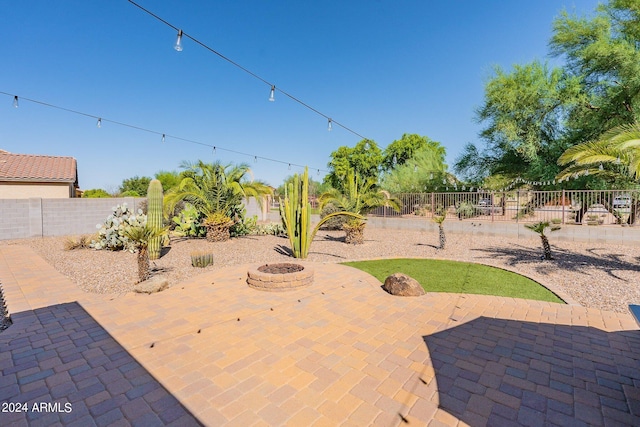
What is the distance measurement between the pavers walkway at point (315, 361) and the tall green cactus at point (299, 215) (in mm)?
3303

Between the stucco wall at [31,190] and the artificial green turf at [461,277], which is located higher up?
the stucco wall at [31,190]

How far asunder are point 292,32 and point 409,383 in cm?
1497

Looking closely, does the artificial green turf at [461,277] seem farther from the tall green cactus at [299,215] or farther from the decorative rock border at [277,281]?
the decorative rock border at [277,281]

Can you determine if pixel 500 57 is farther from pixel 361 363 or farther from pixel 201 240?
pixel 361 363

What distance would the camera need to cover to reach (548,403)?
2.51 meters

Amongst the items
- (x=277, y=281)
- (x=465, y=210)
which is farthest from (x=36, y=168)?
(x=465, y=210)

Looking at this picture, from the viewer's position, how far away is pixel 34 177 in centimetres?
1731

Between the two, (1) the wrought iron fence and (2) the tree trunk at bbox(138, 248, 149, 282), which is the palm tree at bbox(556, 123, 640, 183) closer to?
(1) the wrought iron fence

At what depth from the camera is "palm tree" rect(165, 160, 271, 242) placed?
35.8 ft

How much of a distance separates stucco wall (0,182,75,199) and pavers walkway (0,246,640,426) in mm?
17408

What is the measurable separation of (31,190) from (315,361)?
74.7ft

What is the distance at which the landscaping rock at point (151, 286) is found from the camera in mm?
5367

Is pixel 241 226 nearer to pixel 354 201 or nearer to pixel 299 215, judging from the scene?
pixel 354 201

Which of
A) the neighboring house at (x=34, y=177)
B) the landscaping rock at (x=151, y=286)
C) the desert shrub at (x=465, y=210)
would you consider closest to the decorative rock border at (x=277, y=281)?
the landscaping rock at (x=151, y=286)
